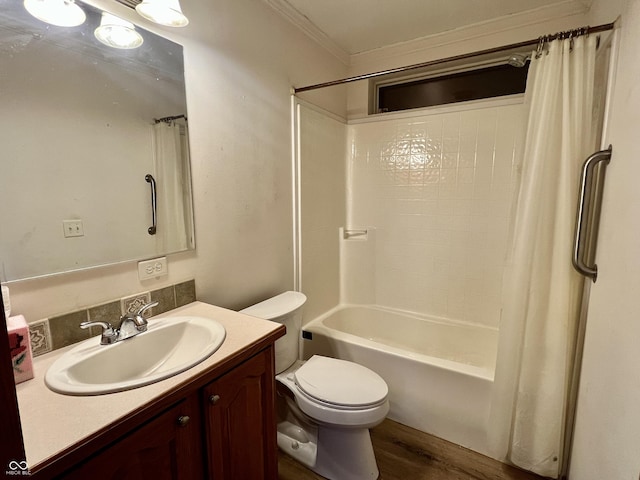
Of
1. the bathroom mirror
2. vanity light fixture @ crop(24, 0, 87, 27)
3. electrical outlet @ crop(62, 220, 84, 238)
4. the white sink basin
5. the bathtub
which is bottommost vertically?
the bathtub

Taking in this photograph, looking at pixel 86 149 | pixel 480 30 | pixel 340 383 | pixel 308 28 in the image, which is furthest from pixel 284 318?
pixel 480 30

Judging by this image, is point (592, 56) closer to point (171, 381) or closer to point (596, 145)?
point (596, 145)

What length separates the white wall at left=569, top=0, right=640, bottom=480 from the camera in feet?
2.66

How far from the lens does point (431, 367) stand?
5.50ft

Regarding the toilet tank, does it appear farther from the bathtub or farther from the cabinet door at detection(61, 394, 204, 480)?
the cabinet door at detection(61, 394, 204, 480)

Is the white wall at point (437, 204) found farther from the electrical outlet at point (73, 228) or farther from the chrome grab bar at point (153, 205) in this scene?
the electrical outlet at point (73, 228)

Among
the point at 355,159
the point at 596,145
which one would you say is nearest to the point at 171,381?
the point at 596,145

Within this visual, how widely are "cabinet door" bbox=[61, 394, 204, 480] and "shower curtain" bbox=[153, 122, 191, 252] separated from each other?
699mm

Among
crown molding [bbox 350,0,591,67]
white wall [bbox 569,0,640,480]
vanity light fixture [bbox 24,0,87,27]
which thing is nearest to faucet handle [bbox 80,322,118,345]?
vanity light fixture [bbox 24,0,87,27]

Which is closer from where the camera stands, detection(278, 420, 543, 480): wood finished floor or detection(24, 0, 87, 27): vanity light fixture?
detection(24, 0, 87, 27): vanity light fixture

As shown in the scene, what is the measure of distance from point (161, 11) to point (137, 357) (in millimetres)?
1195

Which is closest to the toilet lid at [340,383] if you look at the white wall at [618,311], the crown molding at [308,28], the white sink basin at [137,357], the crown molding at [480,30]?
the white sink basin at [137,357]

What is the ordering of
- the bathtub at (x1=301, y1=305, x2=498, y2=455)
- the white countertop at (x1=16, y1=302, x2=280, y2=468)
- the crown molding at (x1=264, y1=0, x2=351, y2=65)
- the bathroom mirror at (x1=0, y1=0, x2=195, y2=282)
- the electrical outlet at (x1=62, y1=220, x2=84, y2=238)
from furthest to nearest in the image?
the crown molding at (x1=264, y1=0, x2=351, y2=65) → the bathtub at (x1=301, y1=305, x2=498, y2=455) → the electrical outlet at (x1=62, y1=220, x2=84, y2=238) → the bathroom mirror at (x1=0, y1=0, x2=195, y2=282) → the white countertop at (x1=16, y1=302, x2=280, y2=468)

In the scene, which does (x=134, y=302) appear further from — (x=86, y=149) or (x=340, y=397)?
(x=340, y=397)
